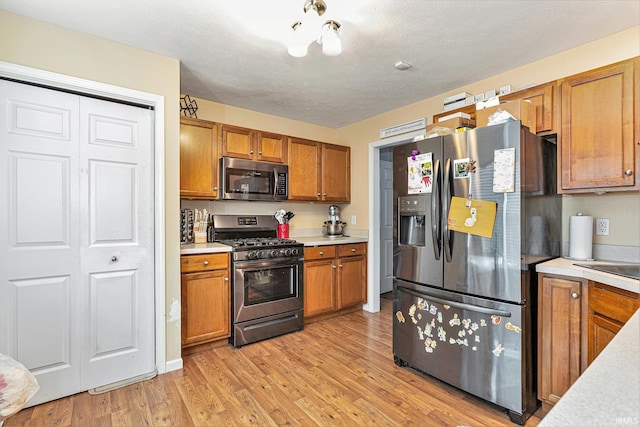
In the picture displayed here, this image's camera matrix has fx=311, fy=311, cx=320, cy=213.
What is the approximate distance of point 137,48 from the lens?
231 cm

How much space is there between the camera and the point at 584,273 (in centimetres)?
175

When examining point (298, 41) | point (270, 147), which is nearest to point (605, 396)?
point (298, 41)

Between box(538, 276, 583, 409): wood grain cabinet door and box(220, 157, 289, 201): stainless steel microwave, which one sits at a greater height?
box(220, 157, 289, 201): stainless steel microwave

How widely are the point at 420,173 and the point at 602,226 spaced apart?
130 cm

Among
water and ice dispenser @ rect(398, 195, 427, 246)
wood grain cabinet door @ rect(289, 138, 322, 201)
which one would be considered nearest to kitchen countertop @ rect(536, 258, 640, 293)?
water and ice dispenser @ rect(398, 195, 427, 246)

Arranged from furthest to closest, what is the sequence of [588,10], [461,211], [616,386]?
[461,211], [588,10], [616,386]

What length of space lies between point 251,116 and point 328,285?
→ 223 cm

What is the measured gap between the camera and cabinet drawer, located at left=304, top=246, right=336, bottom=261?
3451mm

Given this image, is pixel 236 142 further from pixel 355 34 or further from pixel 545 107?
pixel 545 107

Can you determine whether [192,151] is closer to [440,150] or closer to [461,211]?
[440,150]

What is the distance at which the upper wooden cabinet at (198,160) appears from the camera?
299cm

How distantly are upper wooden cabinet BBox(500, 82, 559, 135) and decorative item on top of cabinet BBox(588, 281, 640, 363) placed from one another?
1092 millimetres

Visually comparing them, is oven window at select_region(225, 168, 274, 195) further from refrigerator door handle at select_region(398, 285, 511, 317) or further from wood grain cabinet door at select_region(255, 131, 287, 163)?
refrigerator door handle at select_region(398, 285, 511, 317)

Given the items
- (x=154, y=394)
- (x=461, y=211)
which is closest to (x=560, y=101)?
(x=461, y=211)
